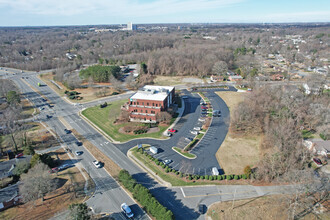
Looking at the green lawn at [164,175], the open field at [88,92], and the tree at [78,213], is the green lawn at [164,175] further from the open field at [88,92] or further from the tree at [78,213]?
the open field at [88,92]

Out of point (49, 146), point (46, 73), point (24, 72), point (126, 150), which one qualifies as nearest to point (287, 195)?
point (126, 150)

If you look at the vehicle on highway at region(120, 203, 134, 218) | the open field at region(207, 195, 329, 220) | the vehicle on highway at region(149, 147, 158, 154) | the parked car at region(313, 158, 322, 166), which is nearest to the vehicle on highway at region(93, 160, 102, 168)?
the vehicle on highway at region(149, 147, 158, 154)

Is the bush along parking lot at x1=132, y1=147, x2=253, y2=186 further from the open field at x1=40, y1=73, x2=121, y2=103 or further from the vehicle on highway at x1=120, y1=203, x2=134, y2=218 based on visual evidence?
the open field at x1=40, y1=73, x2=121, y2=103

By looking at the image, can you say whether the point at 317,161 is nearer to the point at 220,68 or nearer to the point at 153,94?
the point at 153,94

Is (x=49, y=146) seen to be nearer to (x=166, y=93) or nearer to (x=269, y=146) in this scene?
(x=166, y=93)

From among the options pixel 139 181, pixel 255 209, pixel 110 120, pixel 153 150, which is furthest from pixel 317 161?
pixel 110 120

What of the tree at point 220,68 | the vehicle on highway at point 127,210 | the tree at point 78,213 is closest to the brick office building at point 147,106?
the vehicle on highway at point 127,210
